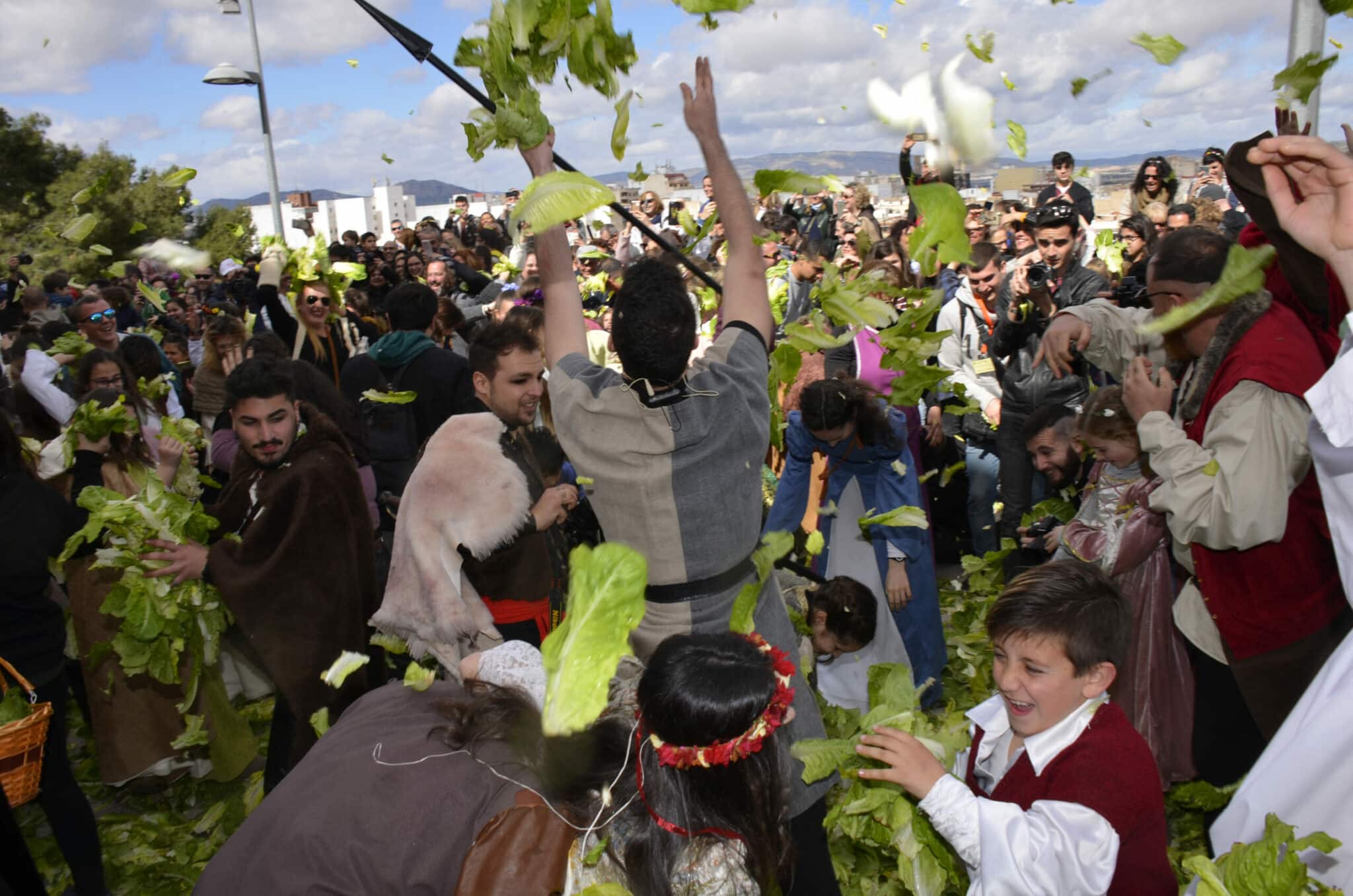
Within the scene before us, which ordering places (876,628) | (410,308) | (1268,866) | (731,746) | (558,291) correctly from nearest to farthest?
(1268,866) → (731,746) → (558,291) → (876,628) → (410,308)

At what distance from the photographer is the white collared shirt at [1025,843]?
78.7 inches

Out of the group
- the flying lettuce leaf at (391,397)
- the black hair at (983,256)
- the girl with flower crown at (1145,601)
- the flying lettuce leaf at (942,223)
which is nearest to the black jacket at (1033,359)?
the black hair at (983,256)

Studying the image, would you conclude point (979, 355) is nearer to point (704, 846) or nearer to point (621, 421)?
point (621, 421)

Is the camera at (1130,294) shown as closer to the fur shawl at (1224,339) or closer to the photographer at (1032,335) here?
the photographer at (1032,335)

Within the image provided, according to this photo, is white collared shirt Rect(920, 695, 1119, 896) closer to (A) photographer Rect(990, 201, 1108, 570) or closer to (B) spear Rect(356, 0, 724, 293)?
(B) spear Rect(356, 0, 724, 293)

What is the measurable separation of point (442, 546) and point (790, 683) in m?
1.27

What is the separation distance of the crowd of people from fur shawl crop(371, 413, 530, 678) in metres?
0.01

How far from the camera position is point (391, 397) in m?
5.78

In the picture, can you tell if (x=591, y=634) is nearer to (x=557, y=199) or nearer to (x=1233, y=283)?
(x=557, y=199)

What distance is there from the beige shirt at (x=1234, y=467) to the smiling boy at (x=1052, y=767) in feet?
1.49

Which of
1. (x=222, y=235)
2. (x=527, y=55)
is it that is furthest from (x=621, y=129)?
(x=222, y=235)

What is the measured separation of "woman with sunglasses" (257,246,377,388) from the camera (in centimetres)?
655

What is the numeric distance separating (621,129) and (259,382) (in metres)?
1.92

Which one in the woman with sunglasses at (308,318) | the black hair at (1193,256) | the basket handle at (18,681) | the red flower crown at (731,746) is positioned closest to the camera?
the red flower crown at (731,746)
